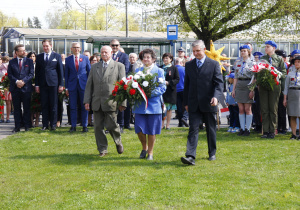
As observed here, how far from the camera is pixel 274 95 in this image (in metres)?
11.3

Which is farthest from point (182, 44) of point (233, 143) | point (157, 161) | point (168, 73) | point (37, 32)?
point (157, 161)

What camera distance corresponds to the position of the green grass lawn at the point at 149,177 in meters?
5.88

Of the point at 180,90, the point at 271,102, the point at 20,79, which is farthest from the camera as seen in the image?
the point at 180,90

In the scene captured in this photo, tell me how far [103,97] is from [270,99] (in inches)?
181

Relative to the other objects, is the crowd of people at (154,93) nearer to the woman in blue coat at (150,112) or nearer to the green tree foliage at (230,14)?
the woman in blue coat at (150,112)

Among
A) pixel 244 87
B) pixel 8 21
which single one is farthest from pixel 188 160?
pixel 8 21

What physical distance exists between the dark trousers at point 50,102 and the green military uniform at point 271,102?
19.0 feet

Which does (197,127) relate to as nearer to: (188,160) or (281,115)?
(188,160)

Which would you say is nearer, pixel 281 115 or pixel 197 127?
pixel 197 127

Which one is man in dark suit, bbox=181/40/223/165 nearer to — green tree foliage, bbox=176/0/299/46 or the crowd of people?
the crowd of people

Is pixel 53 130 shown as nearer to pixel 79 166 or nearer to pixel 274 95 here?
pixel 79 166

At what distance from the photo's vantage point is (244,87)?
11.4 m

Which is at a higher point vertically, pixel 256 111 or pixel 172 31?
pixel 172 31

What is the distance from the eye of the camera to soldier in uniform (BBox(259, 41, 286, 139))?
37.1 feet
